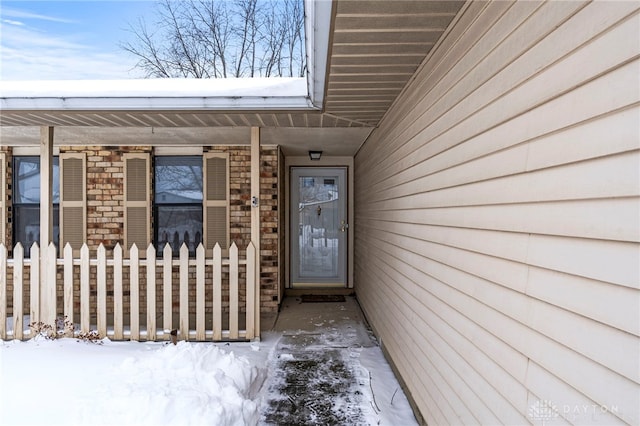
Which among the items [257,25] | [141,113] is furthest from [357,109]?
[257,25]

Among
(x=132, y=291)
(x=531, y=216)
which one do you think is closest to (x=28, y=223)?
(x=132, y=291)

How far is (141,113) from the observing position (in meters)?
3.40

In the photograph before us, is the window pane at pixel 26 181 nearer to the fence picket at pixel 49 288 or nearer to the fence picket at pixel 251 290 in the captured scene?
the fence picket at pixel 49 288

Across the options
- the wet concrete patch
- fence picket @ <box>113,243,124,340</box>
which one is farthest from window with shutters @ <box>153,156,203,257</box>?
the wet concrete patch

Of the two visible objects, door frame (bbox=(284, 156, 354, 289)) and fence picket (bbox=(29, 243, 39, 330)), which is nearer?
fence picket (bbox=(29, 243, 39, 330))

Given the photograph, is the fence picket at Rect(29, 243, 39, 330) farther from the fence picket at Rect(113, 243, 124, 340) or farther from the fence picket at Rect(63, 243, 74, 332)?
the fence picket at Rect(113, 243, 124, 340)

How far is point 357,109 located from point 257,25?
851cm

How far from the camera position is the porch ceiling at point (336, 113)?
1.84m

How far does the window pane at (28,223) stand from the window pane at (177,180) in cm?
157

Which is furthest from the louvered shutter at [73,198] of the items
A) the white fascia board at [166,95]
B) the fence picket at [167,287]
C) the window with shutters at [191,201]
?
the fence picket at [167,287]

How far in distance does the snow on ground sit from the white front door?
3.05m

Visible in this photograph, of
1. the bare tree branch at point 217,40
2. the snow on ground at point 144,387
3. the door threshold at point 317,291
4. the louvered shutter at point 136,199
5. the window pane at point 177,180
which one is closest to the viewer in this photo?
the snow on ground at point 144,387

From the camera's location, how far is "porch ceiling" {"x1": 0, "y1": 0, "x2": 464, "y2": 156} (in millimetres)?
1838

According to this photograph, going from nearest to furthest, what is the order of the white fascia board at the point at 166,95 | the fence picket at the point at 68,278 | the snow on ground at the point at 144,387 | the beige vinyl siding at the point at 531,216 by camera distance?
the beige vinyl siding at the point at 531,216, the snow on ground at the point at 144,387, the white fascia board at the point at 166,95, the fence picket at the point at 68,278
